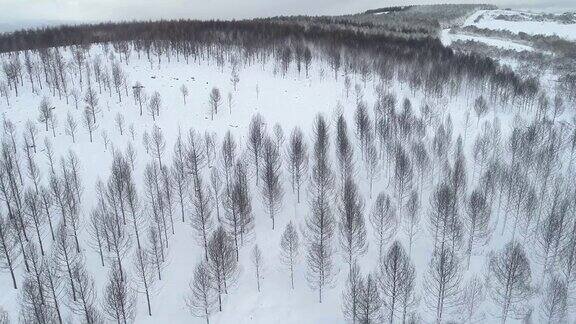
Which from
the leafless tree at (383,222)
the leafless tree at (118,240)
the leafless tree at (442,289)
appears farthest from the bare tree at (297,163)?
the leafless tree at (118,240)

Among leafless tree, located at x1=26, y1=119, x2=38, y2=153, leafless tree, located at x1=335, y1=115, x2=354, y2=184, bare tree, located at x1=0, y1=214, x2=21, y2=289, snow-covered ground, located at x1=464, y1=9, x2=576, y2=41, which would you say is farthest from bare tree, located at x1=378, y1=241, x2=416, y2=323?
snow-covered ground, located at x1=464, y1=9, x2=576, y2=41

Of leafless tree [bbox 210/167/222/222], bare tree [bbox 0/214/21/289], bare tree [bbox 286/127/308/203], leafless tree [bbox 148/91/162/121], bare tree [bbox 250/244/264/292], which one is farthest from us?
leafless tree [bbox 148/91/162/121]

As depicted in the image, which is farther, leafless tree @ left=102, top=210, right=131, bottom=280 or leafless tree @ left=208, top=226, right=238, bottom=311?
leafless tree @ left=102, top=210, right=131, bottom=280

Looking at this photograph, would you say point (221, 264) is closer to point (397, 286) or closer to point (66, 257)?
point (66, 257)

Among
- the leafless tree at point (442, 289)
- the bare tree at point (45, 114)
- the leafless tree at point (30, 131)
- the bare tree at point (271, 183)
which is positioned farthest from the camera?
the bare tree at point (45, 114)

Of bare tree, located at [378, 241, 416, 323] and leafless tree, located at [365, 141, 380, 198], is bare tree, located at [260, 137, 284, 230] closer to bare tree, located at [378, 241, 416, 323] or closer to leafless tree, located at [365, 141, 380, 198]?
leafless tree, located at [365, 141, 380, 198]

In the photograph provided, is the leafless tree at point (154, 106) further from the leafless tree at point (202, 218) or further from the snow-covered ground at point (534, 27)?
→ the snow-covered ground at point (534, 27)

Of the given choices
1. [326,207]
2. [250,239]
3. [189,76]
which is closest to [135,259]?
[250,239]
